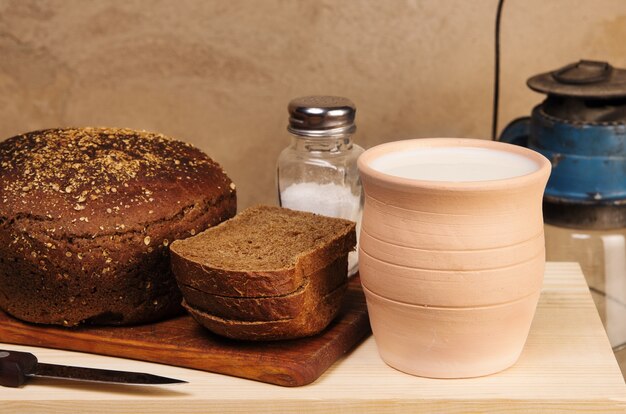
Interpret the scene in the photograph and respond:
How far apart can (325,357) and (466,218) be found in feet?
0.69

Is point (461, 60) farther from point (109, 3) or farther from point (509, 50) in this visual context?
point (109, 3)

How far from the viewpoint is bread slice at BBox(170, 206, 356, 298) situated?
86cm

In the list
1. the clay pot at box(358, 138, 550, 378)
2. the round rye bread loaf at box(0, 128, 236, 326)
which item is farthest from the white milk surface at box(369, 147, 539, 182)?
the round rye bread loaf at box(0, 128, 236, 326)

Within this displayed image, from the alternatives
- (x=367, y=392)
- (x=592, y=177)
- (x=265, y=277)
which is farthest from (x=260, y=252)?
(x=592, y=177)

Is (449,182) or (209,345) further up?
(449,182)

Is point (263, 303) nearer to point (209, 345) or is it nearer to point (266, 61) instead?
point (209, 345)

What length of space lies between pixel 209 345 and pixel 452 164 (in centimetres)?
31

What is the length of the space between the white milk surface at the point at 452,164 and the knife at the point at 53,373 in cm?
30

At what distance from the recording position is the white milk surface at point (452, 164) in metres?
0.90

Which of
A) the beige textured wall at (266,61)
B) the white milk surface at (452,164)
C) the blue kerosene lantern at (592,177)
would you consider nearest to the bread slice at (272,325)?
the white milk surface at (452,164)

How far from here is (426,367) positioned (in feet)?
2.87

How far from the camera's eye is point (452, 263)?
81 centimetres

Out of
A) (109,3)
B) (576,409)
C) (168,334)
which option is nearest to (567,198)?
(576,409)

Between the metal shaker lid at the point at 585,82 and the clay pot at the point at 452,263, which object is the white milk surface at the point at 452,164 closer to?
the clay pot at the point at 452,263
